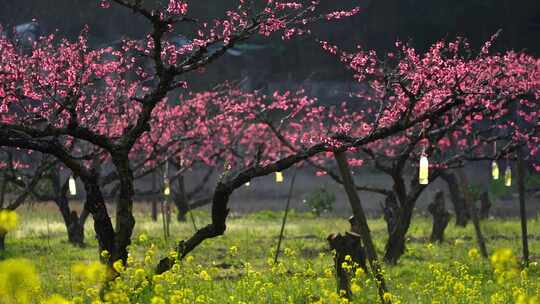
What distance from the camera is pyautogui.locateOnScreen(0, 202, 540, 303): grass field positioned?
1083 cm

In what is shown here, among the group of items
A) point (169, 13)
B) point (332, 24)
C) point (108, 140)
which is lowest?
point (108, 140)

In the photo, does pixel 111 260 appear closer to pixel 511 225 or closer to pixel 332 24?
pixel 511 225

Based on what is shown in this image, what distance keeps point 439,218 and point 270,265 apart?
1088cm

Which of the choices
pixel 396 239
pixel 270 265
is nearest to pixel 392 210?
pixel 396 239

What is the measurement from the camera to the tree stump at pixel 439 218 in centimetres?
2384

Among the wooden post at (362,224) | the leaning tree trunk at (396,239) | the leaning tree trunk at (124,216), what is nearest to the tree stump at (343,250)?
the wooden post at (362,224)

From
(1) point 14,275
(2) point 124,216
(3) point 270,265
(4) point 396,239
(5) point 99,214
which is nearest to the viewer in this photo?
(1) point 14,275

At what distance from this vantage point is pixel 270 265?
14062 millimetres

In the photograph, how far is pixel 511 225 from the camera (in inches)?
1103

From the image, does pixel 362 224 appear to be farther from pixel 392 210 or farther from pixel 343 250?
pixel 392 210

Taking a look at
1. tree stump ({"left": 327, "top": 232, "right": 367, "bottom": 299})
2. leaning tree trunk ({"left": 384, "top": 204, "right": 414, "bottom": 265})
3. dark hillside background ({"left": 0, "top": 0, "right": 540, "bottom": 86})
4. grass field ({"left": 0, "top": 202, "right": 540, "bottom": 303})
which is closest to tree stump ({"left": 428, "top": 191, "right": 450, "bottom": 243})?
grass field ({"left": 0, "top": 202, "right": 540, "bottom": 303})

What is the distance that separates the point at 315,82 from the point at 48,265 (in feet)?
120

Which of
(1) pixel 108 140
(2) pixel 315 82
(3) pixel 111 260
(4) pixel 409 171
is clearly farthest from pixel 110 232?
(2) pixel 315 82

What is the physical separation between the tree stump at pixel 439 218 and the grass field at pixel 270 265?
12.8 inches
